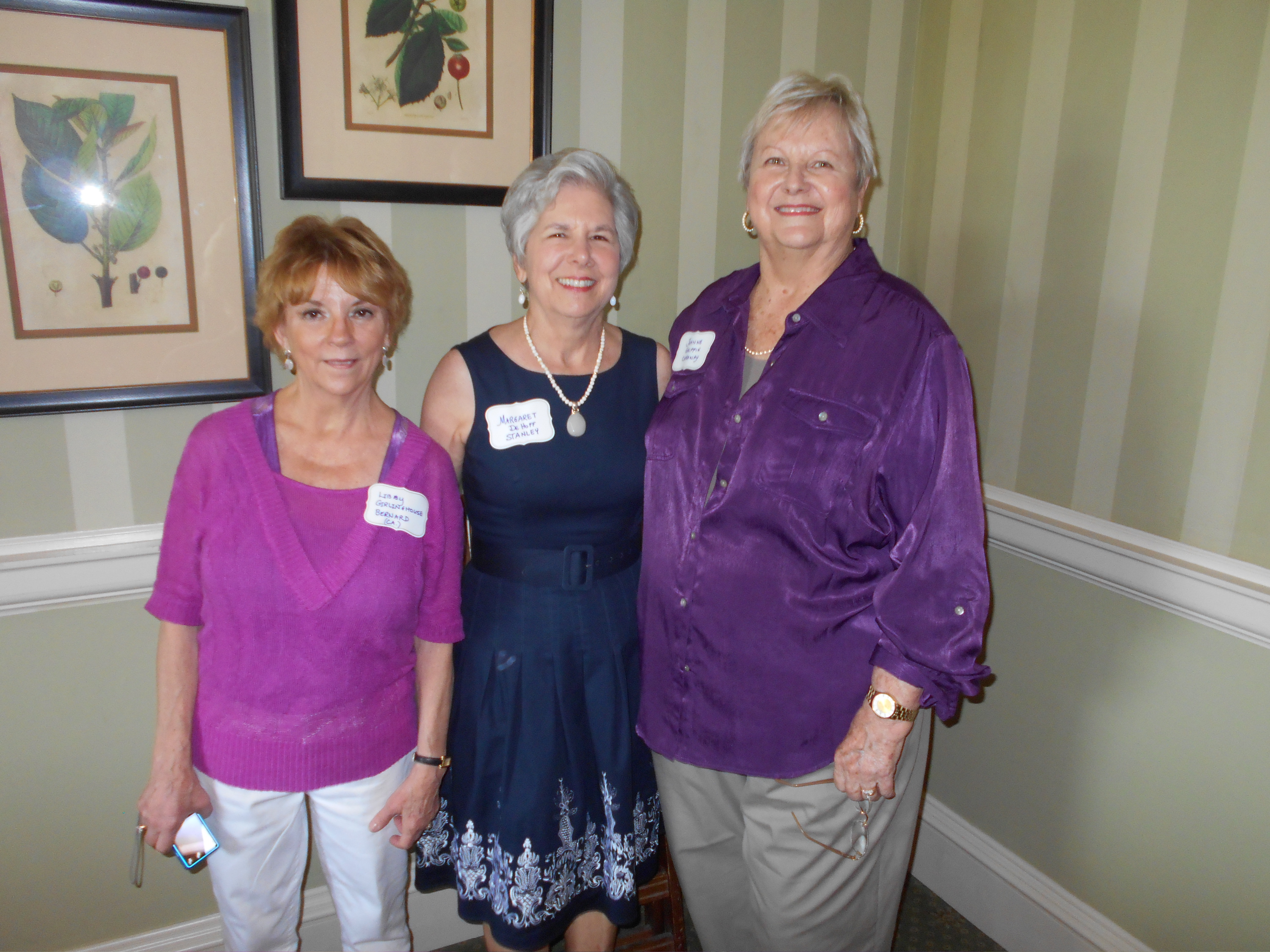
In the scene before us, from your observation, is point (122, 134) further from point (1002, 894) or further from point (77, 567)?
point (1002, 894)

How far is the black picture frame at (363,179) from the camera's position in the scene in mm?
1621

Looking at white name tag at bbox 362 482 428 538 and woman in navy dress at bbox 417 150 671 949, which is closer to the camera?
white name tag at bbox 362 482 428 538

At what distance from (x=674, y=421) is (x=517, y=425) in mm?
300

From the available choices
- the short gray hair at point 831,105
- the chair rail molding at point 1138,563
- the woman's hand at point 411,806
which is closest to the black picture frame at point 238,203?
the woman's hand at point 411,806

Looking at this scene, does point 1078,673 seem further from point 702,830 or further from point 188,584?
point 188,584

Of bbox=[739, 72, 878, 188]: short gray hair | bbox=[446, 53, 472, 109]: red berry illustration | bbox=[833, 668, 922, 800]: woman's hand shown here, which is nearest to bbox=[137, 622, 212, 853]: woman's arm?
bbox=[833, 668, 922, 800]: woman's hand

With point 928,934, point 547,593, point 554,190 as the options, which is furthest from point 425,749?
point 928,934

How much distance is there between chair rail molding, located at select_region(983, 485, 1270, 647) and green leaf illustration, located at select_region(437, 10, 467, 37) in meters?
1.67

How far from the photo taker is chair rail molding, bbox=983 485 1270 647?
59.7 inches

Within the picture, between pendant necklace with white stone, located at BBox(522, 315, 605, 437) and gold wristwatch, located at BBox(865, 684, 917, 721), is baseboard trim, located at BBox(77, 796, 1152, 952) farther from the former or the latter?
pendant necklace with white stone, located at BBox(522, 315, 605, 437)

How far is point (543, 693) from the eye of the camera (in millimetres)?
1542

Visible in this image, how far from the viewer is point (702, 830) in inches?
63.1

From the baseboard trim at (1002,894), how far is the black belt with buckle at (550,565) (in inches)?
54.2

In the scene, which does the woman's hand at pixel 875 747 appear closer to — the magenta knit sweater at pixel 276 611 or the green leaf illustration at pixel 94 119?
the magenta knit sweater at pixel 276 611
